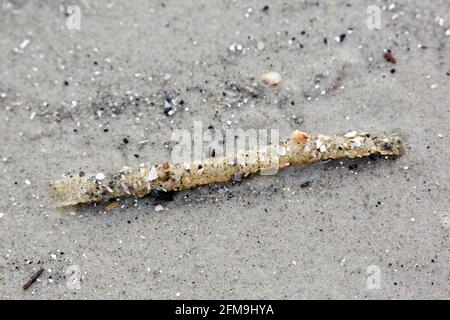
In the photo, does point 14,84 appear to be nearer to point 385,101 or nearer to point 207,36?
point 207,36

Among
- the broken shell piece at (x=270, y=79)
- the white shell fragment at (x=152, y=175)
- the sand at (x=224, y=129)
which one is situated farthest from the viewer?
the broken shell piece at (x=270, y=79)

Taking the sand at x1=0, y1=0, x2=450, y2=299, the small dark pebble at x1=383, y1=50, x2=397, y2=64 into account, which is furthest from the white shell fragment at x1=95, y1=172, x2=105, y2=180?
the small dark pebble at x1=383, y1=50, x2=397, y2=64

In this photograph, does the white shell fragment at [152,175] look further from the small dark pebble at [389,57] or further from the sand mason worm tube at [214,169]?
the small dark pebble at [389,57]

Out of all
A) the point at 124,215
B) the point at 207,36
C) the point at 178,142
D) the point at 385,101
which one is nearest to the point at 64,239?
the point at 124,215

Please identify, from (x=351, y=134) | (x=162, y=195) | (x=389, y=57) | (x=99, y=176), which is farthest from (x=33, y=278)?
(x=389, y=57)

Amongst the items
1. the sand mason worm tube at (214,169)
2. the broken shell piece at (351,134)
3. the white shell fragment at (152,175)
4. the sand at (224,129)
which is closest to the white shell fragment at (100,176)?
the sand mason worm tube at (214,169)

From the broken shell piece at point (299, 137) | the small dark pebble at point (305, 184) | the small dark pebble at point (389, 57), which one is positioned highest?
the small dark pebble at point (389, 57)

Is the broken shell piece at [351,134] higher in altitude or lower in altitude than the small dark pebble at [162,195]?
higher
